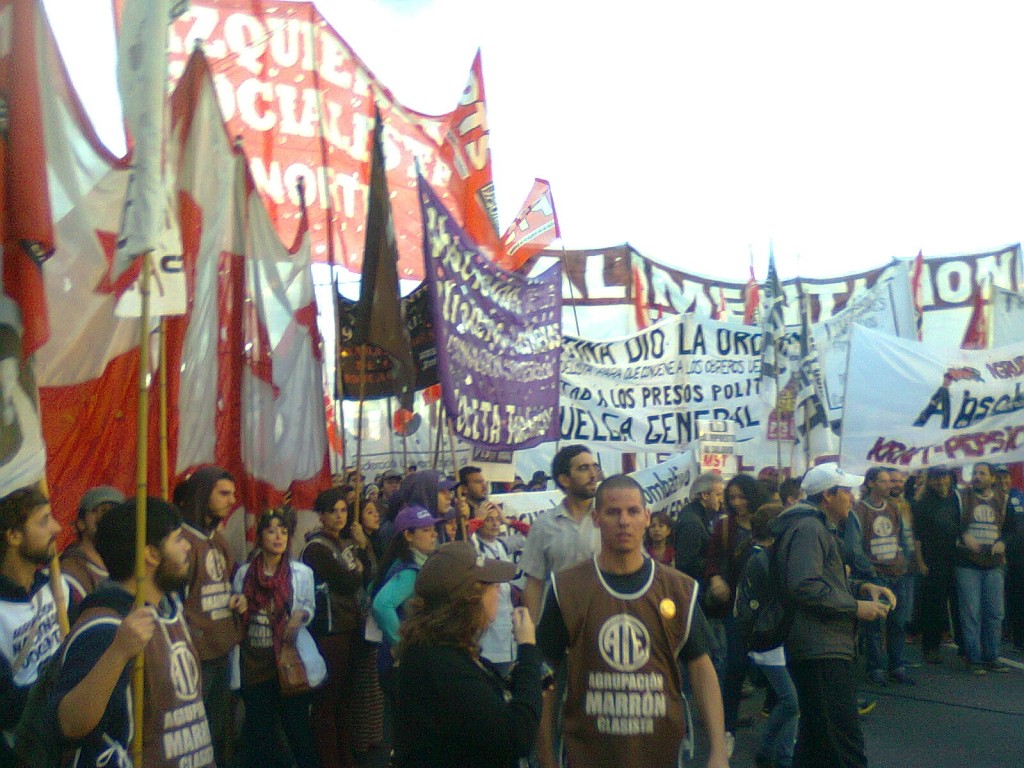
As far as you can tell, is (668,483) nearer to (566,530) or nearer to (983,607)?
(983,607)

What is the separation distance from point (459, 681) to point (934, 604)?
29.0 feet

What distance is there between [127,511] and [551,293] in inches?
212

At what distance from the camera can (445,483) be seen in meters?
6.39

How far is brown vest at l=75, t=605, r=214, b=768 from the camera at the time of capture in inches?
133

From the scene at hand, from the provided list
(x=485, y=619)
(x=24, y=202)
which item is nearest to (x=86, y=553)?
(x=24, y=202)

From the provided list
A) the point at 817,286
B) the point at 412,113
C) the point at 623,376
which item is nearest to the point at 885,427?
the point at 623,376

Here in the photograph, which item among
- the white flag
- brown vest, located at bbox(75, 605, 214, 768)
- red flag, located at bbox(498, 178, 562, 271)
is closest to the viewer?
brown vest, located at bbox(75, 605, 214, 768)

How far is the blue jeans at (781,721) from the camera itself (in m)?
6.55

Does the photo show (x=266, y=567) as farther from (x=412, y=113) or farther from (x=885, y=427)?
(x=412, y=113)

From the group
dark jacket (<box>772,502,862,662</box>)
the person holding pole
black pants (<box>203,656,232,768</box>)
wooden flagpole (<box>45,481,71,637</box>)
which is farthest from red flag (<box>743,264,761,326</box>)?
wooden flagpole (<box>45,481,71,637</box>)

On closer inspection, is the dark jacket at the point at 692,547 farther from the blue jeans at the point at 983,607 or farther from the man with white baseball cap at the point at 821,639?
the blue jeans at the point at 983,607

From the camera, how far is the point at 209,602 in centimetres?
555

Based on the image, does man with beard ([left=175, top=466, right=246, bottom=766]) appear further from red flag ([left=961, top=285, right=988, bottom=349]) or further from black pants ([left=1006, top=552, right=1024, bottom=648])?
red flag ([left=961, top=285, right=988, bottom=349])

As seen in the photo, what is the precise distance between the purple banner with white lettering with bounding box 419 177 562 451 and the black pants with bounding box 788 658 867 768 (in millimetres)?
2733
